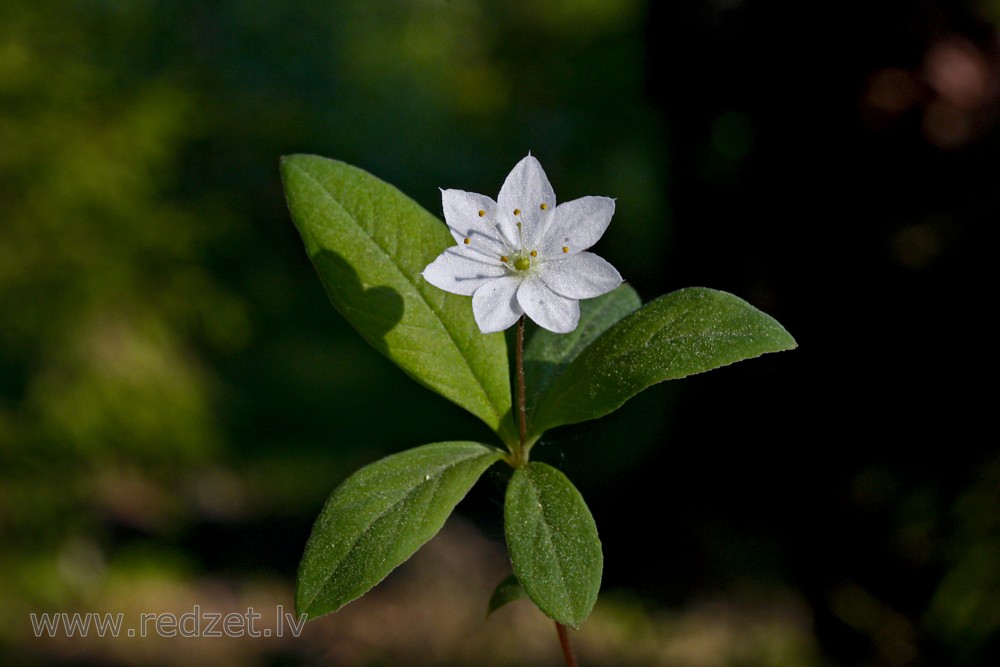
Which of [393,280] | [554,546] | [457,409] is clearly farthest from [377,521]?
[457,409]

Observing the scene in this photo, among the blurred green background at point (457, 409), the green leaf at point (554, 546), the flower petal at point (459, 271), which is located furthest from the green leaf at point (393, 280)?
the blurred green background at point (457, 409)

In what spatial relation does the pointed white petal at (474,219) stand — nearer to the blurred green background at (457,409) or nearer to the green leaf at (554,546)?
the green leaf at (554,546)

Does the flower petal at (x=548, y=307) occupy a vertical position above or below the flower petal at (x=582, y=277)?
below

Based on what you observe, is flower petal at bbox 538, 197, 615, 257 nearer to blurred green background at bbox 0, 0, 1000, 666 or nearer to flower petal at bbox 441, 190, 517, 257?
flower petal at bbox 441, 190, 517, 257

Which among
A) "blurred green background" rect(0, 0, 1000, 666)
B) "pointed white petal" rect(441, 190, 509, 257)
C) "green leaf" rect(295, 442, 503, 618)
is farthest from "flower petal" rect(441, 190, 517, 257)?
"blurred green background" rect(0, 0, 1000, 666)

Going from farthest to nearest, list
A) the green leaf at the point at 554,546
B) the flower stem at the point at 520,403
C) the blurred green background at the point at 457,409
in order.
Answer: the blurred green background at the point at 457,409, the flower stem at the point at 520,403, the green leaf at the point at 554,546
